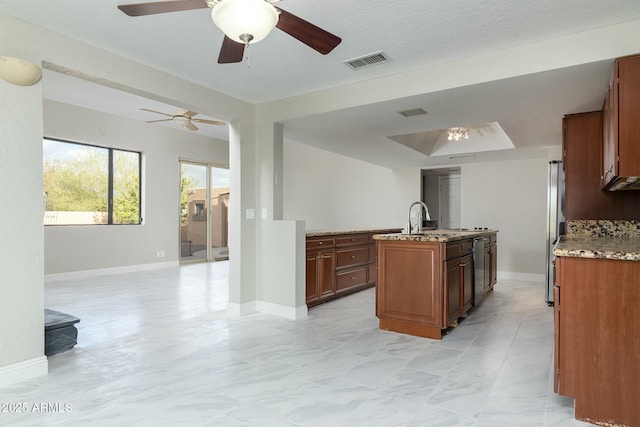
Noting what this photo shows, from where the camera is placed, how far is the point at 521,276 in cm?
629

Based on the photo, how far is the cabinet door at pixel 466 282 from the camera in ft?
12.1

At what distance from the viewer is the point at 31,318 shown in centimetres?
243

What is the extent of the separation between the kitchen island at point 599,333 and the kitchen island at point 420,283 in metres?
1.19

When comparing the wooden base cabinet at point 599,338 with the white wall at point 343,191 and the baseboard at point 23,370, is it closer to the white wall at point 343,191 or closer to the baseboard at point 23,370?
the baseboard at point 23,370

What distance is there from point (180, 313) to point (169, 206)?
423cm

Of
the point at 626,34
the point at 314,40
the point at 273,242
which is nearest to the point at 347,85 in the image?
the point at 314,40

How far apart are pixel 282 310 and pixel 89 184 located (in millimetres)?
4804

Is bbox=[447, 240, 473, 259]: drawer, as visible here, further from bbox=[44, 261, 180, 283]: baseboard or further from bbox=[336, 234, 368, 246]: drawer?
bbox=[44, 261, 180, 283]: baseboard

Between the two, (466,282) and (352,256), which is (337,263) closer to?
(352,256)

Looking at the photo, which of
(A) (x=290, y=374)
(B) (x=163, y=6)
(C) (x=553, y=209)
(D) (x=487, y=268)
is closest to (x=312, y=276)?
(A) (x=290, y=374)

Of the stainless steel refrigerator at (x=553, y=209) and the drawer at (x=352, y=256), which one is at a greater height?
the stainless steel refrigerator at (x=553, y=209)

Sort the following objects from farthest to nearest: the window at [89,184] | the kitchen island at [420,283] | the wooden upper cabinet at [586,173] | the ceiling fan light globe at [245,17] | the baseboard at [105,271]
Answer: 1. the window at [89,184]
2. the baseboard at [105,271]
3. the wooden upper cabinet at [586,173]
4. the kitchen island at [420,283]
5. the ceiling fan light globe at [245,17]

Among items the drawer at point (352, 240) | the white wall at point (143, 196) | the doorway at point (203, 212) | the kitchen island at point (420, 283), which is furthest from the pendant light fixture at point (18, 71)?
the doorway at point (203, 212)

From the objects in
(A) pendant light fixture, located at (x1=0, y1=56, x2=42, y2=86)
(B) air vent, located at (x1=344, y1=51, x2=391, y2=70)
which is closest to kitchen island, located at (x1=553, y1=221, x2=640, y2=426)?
(B) air vent, located at (x1=344, y1=51, x2=391, y2=70)
